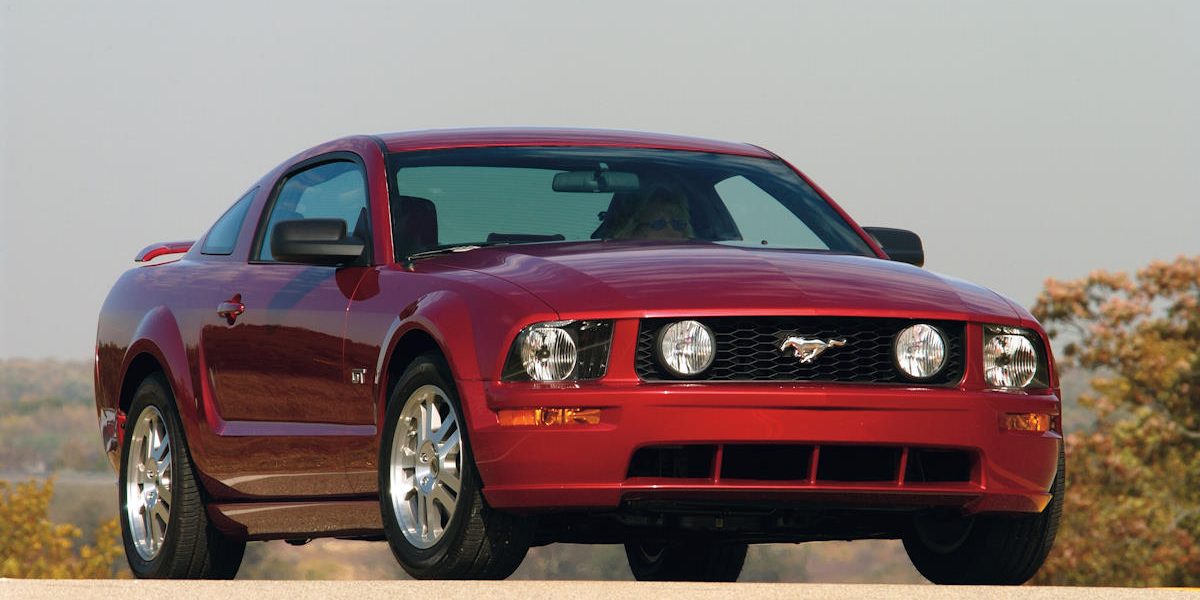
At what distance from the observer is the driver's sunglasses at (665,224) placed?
307 inches

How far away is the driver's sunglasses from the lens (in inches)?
307

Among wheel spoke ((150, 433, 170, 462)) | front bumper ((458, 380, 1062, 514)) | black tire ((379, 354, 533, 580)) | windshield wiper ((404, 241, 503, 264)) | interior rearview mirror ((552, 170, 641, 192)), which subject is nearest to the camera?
front bumper ((458, 380, 1062, 514))

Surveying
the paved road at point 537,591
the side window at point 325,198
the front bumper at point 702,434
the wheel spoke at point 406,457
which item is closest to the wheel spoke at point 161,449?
the side window at point 325,198

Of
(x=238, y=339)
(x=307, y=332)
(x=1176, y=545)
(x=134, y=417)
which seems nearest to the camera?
(x=307, y=332)

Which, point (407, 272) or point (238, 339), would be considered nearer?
point (407, 272)

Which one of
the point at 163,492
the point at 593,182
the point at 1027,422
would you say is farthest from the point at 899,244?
the point at 163,492

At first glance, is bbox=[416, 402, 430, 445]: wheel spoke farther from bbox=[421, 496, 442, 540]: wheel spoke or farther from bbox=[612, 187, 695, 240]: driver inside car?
bbox=[612, 187, 695, 240]: driver inside car

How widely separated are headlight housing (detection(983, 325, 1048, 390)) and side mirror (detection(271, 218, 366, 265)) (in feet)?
7.12

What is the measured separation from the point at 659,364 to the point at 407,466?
3.28ft

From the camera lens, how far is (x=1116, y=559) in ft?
103

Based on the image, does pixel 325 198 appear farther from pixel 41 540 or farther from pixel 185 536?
pixel 41 540

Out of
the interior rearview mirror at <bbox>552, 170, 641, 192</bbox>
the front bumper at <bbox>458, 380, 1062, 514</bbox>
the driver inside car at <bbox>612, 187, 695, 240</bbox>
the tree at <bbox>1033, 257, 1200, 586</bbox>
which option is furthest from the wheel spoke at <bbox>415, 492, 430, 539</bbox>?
the tree at <bbox>1033, 257, 1200, 586</bbox>

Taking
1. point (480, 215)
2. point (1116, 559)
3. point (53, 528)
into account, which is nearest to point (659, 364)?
point (480, 215)

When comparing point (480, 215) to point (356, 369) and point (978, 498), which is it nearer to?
point (356, 369)
